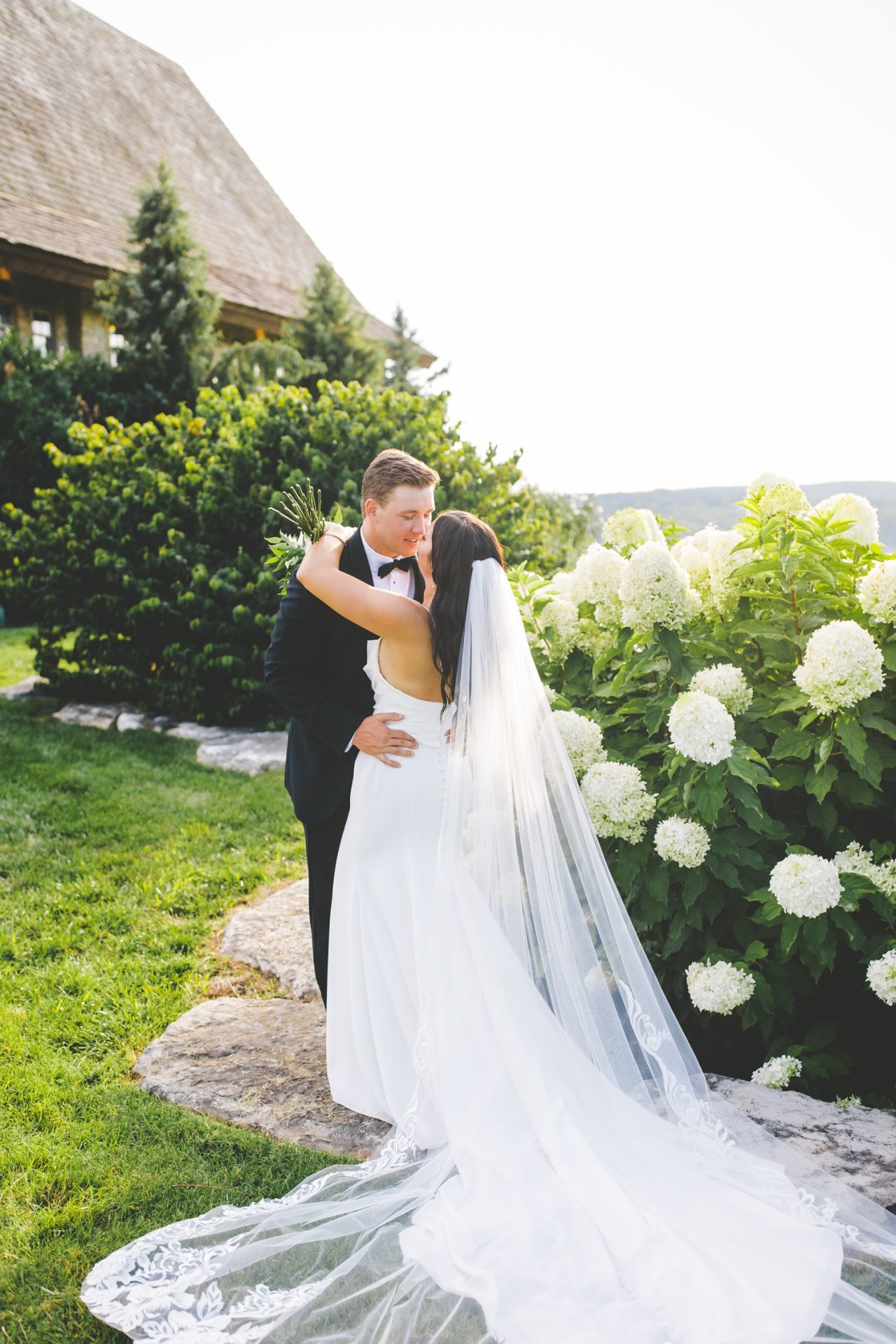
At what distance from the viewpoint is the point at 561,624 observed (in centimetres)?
401

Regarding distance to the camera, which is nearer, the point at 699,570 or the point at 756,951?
the point at 756,951

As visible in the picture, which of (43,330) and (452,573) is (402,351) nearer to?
(43,330)

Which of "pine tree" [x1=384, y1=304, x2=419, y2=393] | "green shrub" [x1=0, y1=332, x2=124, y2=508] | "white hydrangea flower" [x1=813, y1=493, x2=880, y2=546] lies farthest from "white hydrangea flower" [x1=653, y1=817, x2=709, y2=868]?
"pine tree" [x1=384, y1=304, x2=419, y2=393]

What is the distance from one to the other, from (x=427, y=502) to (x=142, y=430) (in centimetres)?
659

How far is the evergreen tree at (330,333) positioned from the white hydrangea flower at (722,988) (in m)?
13.4

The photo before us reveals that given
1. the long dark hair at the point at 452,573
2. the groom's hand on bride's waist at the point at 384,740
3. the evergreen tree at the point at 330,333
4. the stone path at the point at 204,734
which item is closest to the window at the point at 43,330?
the evergreen tree at the point at 330,333

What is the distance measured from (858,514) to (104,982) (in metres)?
3.82

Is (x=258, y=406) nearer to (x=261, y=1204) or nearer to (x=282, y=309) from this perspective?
(x=261, y=1204)

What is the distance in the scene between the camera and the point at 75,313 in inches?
709

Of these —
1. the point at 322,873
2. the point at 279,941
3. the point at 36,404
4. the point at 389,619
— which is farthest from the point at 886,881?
the point at 36,404

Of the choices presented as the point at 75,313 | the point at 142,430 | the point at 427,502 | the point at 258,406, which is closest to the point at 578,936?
the point at 427,502

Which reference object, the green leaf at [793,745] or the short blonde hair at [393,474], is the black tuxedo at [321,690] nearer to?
the short blonde hair at [393,474]

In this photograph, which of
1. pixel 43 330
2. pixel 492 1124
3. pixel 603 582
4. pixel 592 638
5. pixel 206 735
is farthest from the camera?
pixel 43 330

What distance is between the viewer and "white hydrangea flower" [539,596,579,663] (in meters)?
4.01
